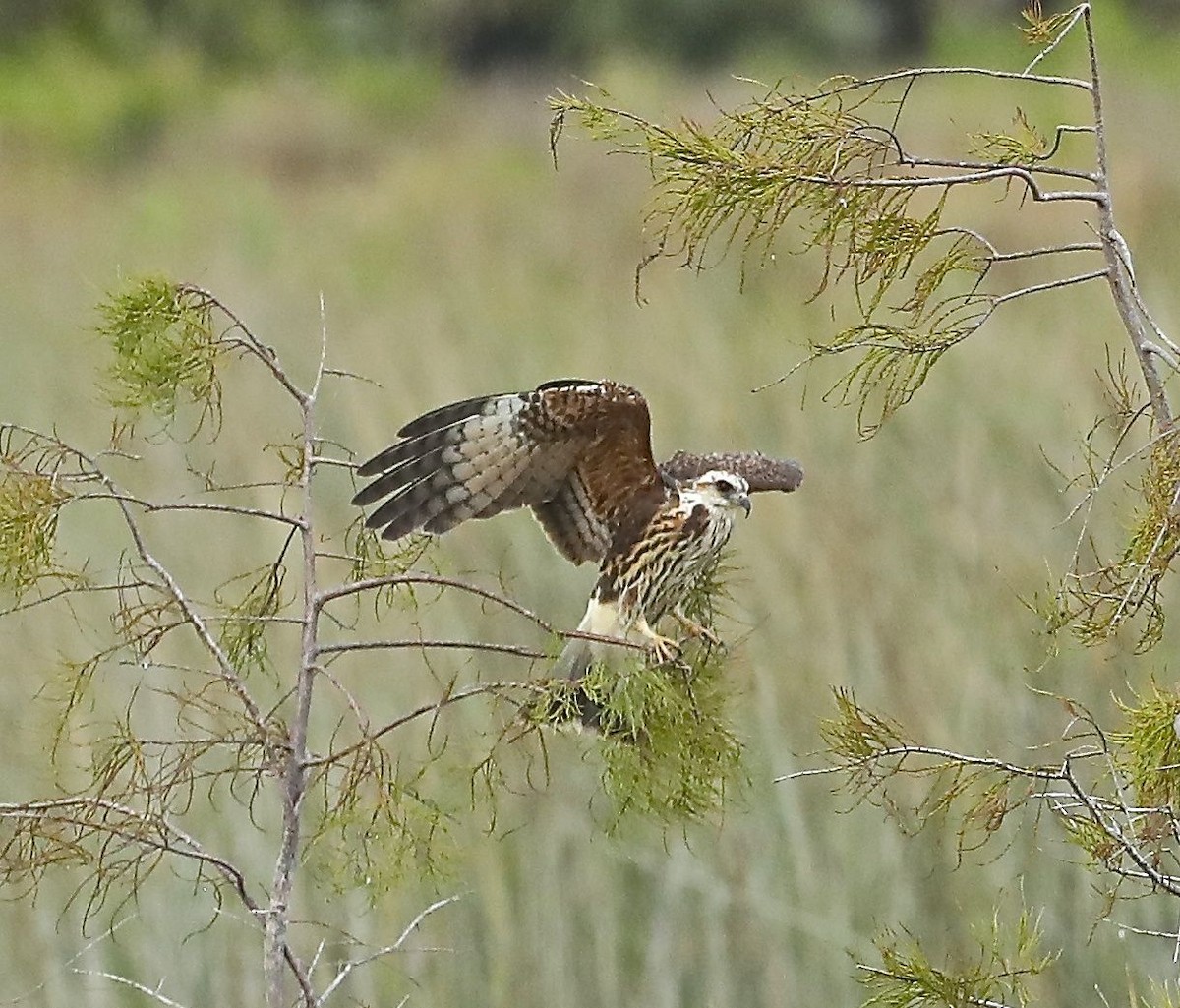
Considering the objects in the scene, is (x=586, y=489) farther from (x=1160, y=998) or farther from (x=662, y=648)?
(x=1160, y=998)

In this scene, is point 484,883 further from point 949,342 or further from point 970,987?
point 949,342

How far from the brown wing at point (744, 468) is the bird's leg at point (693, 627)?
13 cm

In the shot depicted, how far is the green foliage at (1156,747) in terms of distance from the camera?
1.25 meters

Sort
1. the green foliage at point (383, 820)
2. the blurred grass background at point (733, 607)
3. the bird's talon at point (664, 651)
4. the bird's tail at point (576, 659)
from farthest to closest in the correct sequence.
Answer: the blurred grass background at point (733, 607) < the bird's tail at point (576, 659) < the bird's talon at point (664, 651) < the green foliage at point (383, 820)

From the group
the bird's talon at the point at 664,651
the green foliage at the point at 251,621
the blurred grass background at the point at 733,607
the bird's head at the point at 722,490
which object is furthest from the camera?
the blurred grass background at the point at 733,607

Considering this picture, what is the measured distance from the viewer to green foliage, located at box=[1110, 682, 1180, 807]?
1.25m

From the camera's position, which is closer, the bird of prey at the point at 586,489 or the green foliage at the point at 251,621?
the green foliage at the point at 251,621

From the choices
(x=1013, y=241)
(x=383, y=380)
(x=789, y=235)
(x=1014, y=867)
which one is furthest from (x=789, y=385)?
(x=1013, y=241)

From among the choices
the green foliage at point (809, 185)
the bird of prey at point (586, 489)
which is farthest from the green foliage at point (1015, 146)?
the bird of prey at point (586, 489)

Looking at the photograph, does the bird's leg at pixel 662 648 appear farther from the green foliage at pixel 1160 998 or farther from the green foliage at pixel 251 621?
the green foliage at pixel 1160 998

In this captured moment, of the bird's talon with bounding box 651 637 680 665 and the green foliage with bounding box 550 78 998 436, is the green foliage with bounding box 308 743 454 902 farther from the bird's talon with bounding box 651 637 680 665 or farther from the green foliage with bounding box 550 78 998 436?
the green foliage with bounding box 550 78 998 436

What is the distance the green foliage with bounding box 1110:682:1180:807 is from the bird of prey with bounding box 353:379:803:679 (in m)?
0.44

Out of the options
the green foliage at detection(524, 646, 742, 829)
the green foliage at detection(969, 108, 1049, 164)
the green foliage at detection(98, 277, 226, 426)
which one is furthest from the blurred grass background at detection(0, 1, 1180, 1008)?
the green foliage at detection(969, 108, 1049, 164)

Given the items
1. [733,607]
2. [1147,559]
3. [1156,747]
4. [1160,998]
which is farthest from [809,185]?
[733,607]
